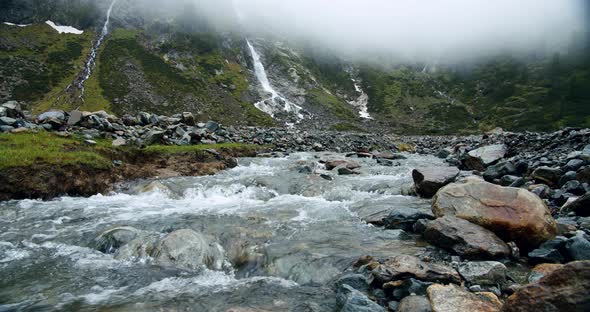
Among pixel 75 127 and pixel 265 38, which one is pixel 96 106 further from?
pixel 265 38

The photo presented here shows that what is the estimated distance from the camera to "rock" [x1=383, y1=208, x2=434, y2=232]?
10.8 m

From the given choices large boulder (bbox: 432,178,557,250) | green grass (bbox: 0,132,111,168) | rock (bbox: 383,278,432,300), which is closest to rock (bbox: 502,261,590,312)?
rock (bbox: 383,278,432,300)

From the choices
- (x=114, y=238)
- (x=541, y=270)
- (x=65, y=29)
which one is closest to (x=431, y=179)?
(x=541, y=270)

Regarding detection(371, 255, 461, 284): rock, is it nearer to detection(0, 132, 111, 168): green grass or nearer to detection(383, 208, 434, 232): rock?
detection(383, 208, 434, 232): rock

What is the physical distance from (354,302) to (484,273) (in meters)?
2.74

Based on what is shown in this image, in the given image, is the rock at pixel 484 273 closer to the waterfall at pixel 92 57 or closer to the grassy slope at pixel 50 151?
the grassy slope at pixel 50 151

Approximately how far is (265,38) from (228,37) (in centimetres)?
2559

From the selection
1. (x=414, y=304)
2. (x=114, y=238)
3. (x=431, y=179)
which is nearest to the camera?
(x=414, y=304)

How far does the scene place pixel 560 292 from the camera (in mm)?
4496

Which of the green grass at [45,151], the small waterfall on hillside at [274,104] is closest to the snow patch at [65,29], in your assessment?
the small waterfall on hillside at [274,104]

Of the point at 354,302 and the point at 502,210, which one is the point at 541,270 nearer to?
the point at 502,210

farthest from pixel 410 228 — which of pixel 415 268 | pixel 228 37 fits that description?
pixel 228 37

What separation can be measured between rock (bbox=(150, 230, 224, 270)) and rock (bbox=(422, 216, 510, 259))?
18.8 feet

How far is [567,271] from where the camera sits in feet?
15.2
